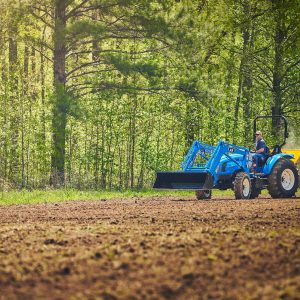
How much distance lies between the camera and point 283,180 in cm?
2188

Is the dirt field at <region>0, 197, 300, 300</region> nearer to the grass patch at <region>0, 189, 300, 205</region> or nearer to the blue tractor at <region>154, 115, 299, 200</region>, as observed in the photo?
the blue tractor at <region>154, 115, 299, 200</region>

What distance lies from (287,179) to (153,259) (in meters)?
14.6

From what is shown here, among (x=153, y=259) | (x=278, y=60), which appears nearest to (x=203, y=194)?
(x=278, y=60)

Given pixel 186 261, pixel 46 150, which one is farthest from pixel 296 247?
pixel 46 150

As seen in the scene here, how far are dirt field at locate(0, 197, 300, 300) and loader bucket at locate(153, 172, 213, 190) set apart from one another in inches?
250

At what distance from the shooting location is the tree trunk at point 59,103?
25422 mm

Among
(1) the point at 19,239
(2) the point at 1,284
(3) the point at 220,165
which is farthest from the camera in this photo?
(3) the point at 220,165

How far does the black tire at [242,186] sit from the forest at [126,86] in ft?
19.2

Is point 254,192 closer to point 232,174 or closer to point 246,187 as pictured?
point 246,187

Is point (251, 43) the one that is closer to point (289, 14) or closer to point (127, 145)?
point (289, 14)

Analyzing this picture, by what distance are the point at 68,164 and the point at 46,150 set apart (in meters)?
1.06

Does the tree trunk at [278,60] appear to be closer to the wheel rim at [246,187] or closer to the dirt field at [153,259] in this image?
the wheel rim at [246,187]

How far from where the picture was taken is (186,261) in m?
7.71

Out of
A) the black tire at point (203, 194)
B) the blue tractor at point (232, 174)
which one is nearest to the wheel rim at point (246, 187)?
the blue tractor at point (232, 174)
